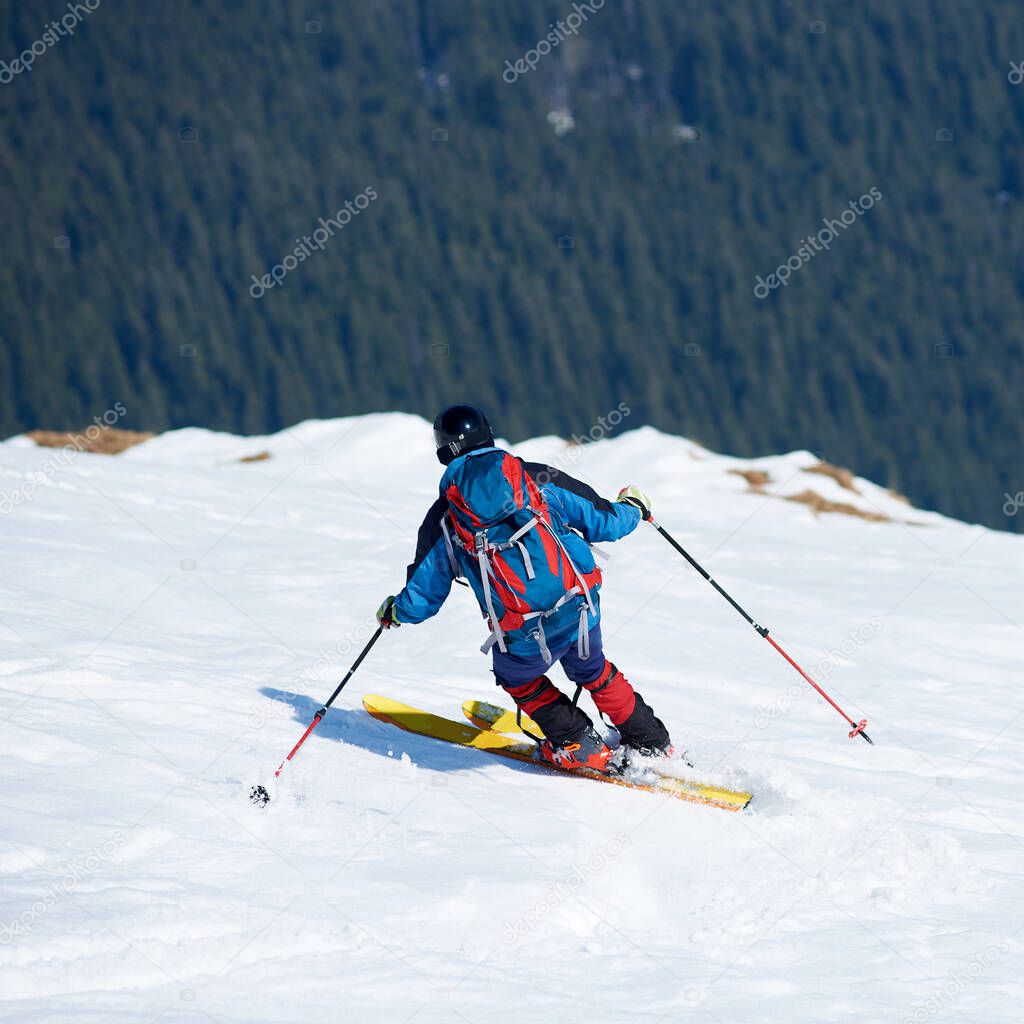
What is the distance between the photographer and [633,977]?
10.9ft

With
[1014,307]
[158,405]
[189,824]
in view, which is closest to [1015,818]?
[189,824]

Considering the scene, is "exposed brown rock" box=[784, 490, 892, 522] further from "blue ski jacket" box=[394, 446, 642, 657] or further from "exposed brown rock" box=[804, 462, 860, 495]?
"blue ski jacket" box=[394, 446, 642, 657]

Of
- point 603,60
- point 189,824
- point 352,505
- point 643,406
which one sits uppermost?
point 603,60

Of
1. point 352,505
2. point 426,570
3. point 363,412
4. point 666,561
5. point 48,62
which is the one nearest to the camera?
point 426,570

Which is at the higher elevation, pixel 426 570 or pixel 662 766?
pixel 426 570

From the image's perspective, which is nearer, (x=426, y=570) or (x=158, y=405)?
(x=426, y=570)

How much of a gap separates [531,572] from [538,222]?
32.5 m

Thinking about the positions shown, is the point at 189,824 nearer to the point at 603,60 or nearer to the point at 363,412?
the point at 363,412

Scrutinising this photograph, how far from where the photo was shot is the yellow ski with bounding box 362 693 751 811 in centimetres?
488

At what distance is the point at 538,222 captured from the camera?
3584 centimetres

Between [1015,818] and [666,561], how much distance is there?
5.88 m

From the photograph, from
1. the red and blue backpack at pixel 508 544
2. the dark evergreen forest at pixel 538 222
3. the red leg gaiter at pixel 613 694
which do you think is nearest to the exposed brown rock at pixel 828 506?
the red leg gaiter at pixel 613 694

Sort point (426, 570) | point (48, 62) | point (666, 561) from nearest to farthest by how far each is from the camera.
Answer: point (426, 570) < point (666, 561) < point (48, 62)

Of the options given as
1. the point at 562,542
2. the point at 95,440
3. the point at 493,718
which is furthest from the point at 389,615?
the point at 95,440
